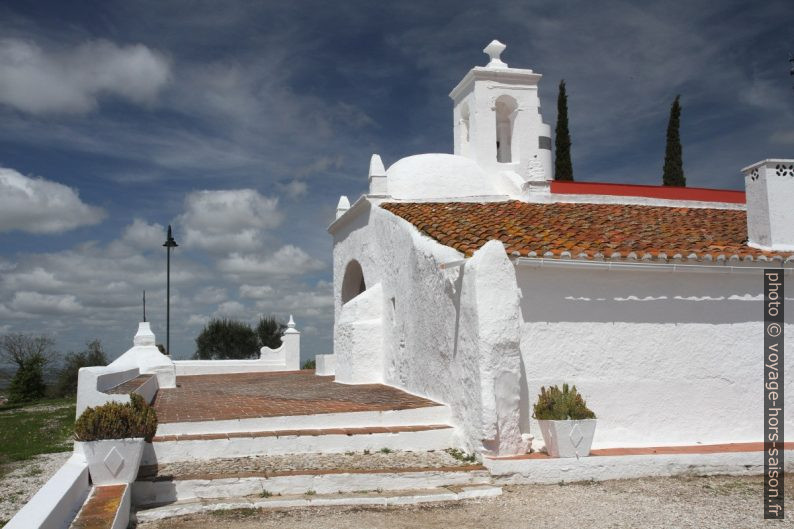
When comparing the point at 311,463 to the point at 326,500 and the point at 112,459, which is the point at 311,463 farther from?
the point at 112,459

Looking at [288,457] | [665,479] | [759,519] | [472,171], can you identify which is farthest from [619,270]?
[472,171]

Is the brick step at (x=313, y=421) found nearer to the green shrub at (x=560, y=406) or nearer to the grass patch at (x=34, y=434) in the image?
the green shrub at (x=560, y=406)

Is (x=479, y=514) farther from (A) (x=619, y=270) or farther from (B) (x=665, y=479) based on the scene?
(A) (x=619, y=270)

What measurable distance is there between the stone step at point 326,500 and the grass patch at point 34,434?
4758mm

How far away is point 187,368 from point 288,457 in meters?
12.6

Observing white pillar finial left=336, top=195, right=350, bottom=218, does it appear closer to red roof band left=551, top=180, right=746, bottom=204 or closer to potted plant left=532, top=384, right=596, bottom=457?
red roof band left=551, top=180, right=746, bottom=204

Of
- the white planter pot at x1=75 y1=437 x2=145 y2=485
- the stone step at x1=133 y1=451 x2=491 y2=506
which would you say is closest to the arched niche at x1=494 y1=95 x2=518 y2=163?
the stone step at x1=133 y1=451 x2=491 y2=506

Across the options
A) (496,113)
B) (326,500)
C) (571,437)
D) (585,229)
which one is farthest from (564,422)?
(496,113)

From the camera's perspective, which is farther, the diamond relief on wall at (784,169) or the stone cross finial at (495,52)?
the stone cross finial at (495,52)

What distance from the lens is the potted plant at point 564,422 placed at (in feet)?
25.7

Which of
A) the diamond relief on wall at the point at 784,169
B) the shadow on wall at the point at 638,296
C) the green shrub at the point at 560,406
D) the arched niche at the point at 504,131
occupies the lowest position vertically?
the green shrub at the point at 560,406

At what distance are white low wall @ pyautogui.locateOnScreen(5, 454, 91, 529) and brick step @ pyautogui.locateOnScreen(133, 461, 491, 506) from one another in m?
0.70

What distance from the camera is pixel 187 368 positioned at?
19469 millimetres

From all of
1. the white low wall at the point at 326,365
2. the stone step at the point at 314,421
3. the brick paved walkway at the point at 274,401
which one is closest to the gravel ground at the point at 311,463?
the stone step at the point at 314,421
